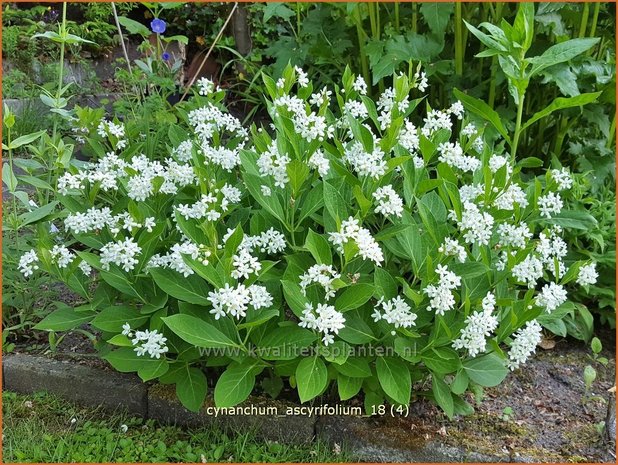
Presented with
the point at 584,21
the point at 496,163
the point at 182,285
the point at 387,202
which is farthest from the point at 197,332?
the point at 584,21

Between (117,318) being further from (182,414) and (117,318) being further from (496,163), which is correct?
(496,163)

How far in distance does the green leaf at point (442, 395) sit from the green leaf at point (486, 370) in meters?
0.10

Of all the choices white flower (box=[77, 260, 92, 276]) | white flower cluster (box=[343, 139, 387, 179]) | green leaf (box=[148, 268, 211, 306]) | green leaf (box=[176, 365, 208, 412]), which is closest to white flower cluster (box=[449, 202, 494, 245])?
white flower cluster (box=[343, 139, 387, 179])

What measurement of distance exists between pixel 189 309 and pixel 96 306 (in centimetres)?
45

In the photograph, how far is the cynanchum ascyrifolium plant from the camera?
222cm

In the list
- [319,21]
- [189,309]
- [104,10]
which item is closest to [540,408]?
[189,309]

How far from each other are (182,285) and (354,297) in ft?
1.88

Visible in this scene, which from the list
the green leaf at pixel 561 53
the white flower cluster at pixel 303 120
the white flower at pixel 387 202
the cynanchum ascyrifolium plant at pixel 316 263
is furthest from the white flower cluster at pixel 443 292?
the green leaf at pixel 561 53

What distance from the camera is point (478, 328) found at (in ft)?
7.40

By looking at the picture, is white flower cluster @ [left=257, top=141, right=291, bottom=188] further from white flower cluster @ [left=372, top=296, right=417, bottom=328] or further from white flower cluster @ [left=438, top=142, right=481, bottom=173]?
white flower cluster @ [left=438, top=142, right=481, bottom=173]

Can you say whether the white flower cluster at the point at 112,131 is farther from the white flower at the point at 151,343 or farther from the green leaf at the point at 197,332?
the green leaf at the point at 197,332

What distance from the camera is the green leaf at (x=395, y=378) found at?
2.28 metres

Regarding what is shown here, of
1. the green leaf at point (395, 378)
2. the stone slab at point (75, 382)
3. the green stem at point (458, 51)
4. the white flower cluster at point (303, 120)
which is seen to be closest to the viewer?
the green leaf at point (395, 378)

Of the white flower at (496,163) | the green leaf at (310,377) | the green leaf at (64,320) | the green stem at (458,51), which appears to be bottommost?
the green leaf at (310,377)
